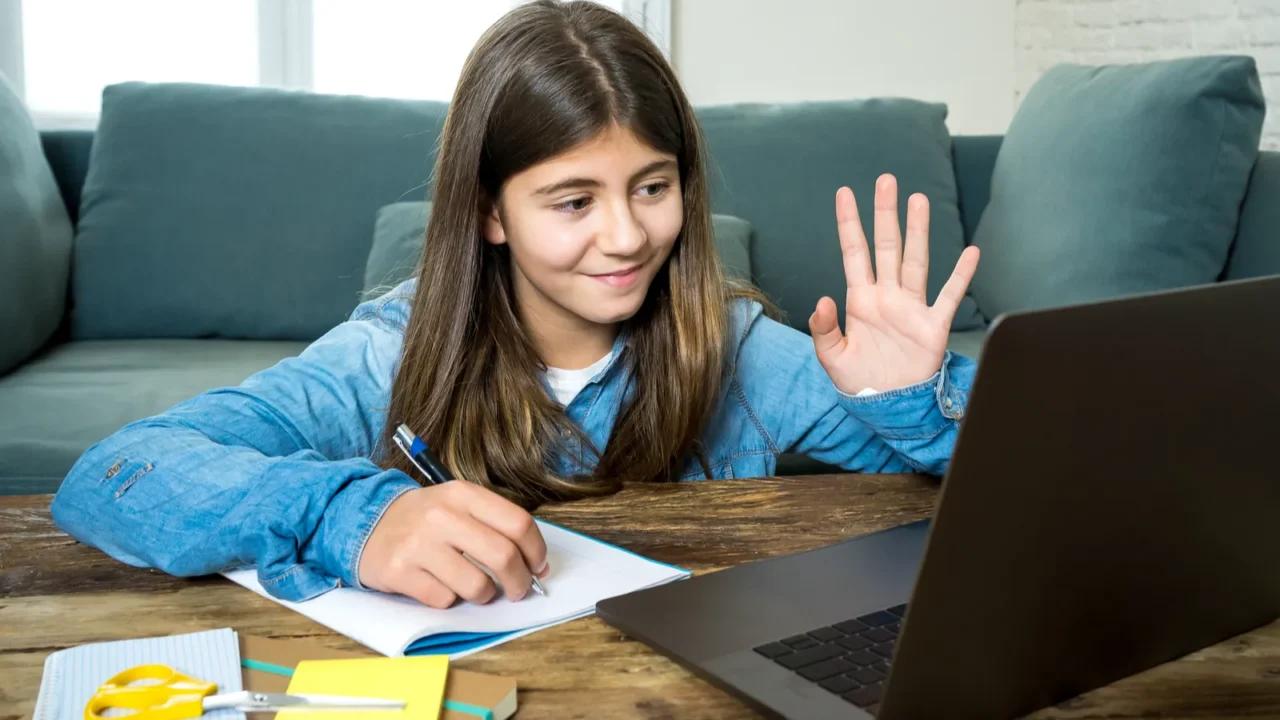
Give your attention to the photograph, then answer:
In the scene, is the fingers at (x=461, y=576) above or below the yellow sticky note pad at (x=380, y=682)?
below

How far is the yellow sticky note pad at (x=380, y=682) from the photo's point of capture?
0.58 meters

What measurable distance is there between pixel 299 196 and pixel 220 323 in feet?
1.01

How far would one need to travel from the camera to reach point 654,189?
1.22 meters

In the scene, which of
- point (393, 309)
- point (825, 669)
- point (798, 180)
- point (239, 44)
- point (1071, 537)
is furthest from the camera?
point (239, 44)

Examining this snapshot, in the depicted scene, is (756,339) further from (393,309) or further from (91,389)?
(91,389)

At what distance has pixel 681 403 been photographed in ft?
4.38

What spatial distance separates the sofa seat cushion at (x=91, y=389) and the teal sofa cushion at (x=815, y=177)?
98 cm

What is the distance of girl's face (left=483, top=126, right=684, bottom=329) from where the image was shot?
118 centimetres

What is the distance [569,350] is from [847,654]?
0.78 metres

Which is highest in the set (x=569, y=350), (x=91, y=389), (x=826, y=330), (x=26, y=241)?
(x=826, y=330)

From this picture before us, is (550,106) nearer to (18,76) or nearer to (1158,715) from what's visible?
(1158,715)

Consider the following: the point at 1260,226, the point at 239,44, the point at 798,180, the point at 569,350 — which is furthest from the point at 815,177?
the point at 239,44

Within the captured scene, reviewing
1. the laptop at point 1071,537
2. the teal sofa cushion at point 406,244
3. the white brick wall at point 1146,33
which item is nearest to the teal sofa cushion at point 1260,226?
the white brick wall at point 1146,33

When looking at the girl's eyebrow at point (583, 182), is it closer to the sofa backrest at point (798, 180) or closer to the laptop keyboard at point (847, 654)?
the laptop keyboard at point (847, 654)
